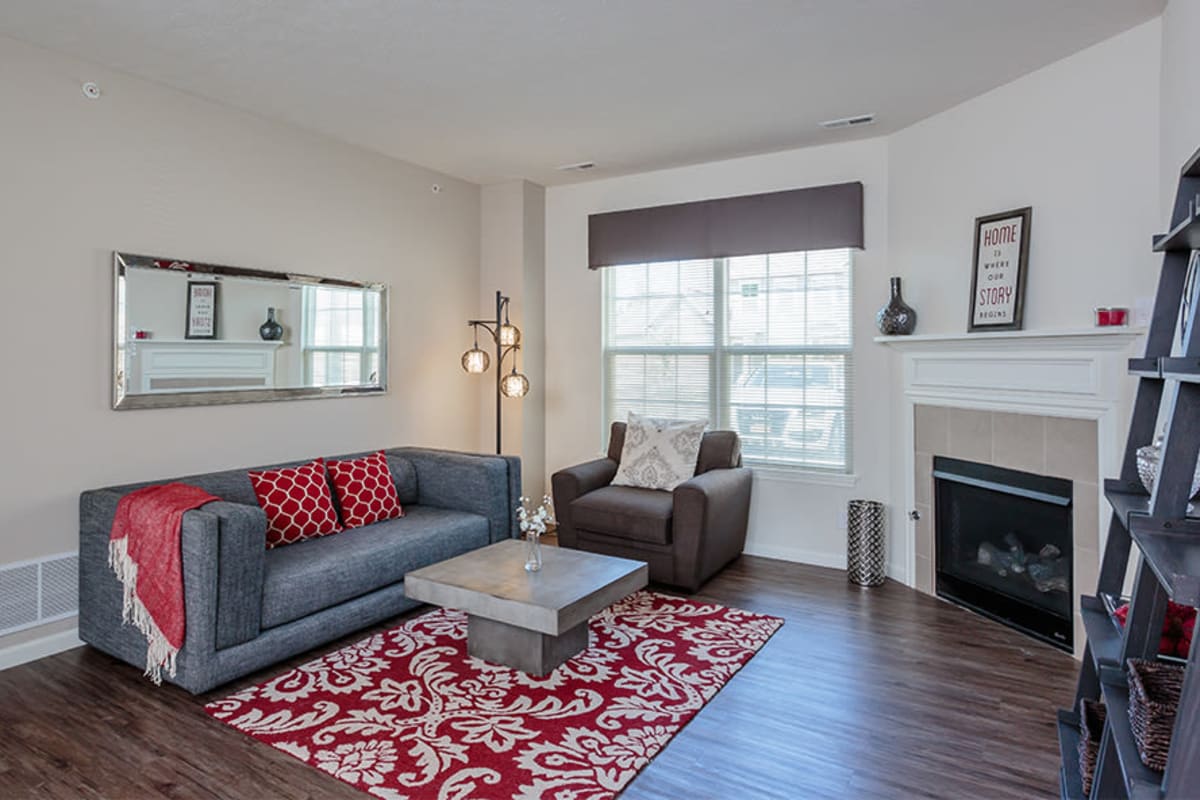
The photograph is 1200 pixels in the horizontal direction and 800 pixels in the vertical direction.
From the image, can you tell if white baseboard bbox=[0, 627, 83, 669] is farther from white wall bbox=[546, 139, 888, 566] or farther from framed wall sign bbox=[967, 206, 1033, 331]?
framed wall sign bbox=[967, 206, 1033, 331]

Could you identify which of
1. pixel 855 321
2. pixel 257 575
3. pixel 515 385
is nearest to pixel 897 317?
pixel 855 321

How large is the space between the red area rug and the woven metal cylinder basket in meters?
0.94

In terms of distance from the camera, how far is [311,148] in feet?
13.7

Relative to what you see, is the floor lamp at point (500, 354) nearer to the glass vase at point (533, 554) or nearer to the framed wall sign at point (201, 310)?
the framed wall sign at point (201, 310)

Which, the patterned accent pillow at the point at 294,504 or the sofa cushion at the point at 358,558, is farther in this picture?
the patterned accent pillow at the point at 294,504

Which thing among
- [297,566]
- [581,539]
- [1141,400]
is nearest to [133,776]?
[297,566]

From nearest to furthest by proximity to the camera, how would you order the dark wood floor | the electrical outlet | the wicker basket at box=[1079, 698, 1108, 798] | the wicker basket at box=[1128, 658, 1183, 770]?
the wicker basket at box=[1128, 658, 1183, 770] → the wicker basket at box=[1079, 698, 1108, 798] → the dark wood floor → the electrical outlet

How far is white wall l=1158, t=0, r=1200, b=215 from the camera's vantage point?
2396 mm

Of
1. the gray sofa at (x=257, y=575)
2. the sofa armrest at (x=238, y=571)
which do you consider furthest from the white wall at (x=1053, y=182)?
the sofa armrest at (x=238, y=571)

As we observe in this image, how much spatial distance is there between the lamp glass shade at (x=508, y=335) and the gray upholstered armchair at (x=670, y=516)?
1.21 metres

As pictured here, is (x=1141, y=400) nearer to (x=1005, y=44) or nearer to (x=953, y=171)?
(x=1005, y=44)

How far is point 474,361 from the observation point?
5031mm

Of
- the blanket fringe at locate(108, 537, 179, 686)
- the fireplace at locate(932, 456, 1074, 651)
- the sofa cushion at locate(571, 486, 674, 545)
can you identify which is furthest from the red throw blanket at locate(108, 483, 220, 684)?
the fireplace at locate(932, 456, 1074, 651)

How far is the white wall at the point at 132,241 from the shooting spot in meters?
2.99
